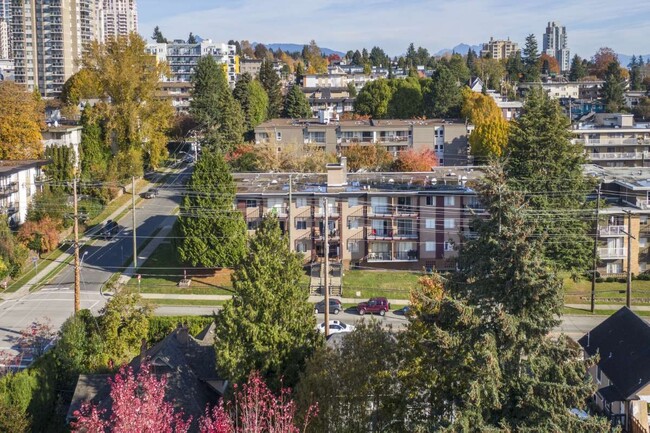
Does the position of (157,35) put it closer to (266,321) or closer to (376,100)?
(376,100)

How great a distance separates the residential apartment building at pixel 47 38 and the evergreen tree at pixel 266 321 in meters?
109

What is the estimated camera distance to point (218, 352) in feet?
74.0

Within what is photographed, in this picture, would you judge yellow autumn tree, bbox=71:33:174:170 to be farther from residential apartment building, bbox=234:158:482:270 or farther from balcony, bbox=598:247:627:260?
Answer: balcony, bbox=598:247:627:260

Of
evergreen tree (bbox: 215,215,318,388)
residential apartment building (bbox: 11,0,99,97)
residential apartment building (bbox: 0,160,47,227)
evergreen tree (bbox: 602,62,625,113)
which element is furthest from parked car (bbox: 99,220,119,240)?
residential apartment building (bbox: 11,0,99,97)

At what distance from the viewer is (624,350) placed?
25984 millimetres

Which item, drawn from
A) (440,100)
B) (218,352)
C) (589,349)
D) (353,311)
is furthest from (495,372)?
(440,100)

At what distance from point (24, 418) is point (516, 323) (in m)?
16.2

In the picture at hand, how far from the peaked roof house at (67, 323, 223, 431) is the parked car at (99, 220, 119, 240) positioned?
25.5 metres

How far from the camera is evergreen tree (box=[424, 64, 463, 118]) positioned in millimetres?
87438

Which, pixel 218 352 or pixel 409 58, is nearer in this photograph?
pixel 218 352

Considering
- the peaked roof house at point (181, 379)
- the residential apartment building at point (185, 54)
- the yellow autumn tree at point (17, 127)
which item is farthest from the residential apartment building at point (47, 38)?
the peaked roof house at point (181, 379)

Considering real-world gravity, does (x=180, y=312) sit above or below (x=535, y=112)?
below

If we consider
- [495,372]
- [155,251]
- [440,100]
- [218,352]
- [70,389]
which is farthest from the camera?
[440,100]

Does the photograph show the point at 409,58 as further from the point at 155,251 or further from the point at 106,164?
the point at 155,251
